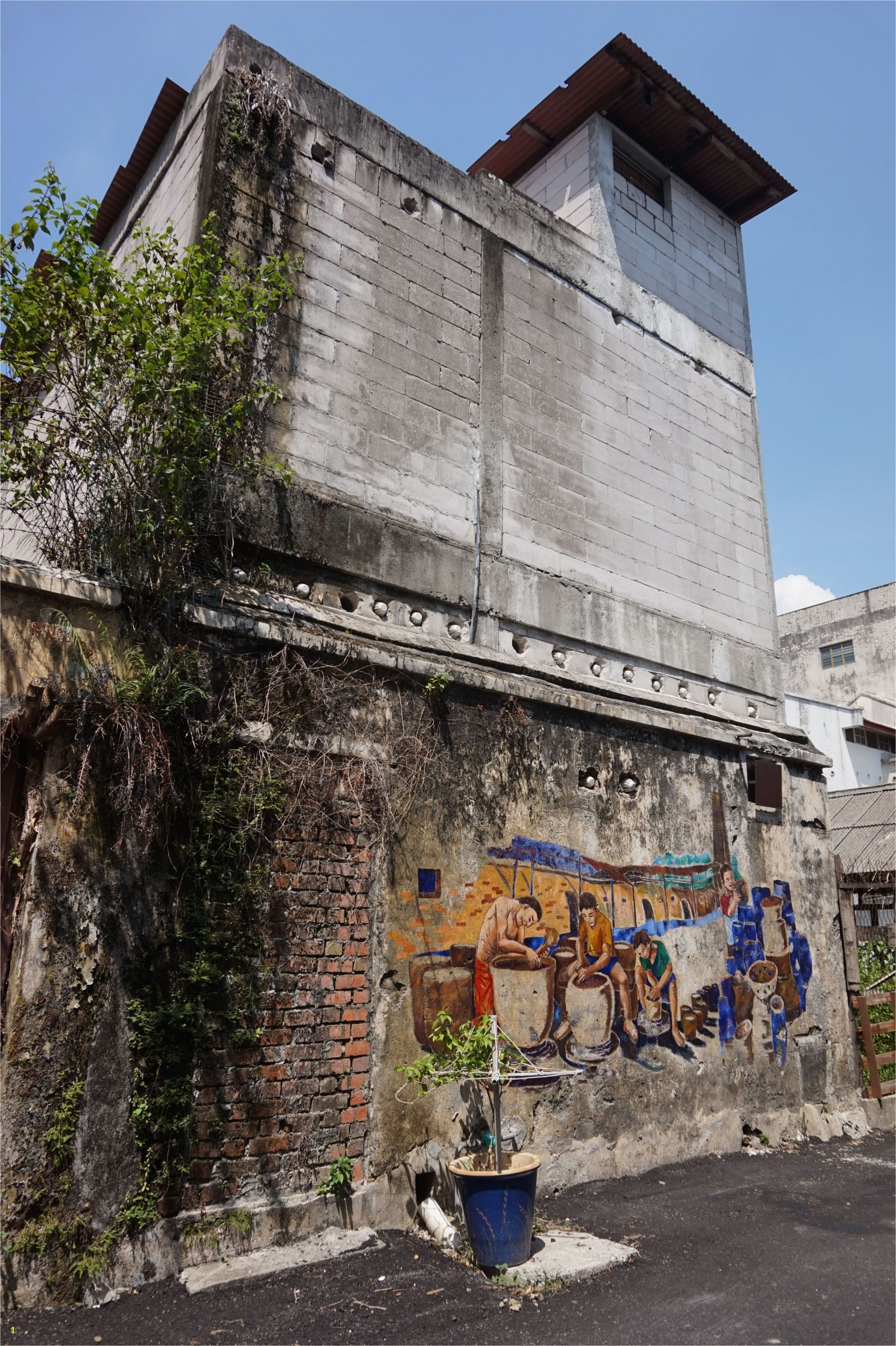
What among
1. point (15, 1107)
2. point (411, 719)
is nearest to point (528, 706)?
point (411, 719)

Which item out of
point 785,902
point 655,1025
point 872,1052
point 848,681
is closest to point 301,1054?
point 655,1025

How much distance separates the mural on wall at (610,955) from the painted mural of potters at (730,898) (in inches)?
0.5

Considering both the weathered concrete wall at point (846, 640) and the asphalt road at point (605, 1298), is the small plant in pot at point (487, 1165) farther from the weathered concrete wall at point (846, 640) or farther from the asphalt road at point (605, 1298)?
the weathered concrete wall at point (846, 640)

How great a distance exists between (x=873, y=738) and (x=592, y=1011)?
20.7 meters

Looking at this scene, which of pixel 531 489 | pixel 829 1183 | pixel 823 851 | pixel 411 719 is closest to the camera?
pixel 411 719

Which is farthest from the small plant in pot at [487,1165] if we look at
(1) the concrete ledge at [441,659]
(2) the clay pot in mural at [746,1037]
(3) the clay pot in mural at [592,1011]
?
(2) the clay pot in mural at [746,1037]

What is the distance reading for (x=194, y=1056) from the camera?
15.0ft

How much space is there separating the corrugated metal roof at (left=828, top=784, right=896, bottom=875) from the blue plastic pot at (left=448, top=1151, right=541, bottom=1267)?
7.76 m

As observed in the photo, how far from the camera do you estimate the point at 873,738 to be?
2442cm

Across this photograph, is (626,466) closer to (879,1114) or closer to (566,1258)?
(566,1258)

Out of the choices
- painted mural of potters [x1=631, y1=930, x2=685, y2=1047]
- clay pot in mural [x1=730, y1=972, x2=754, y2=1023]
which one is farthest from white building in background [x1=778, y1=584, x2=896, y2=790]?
painted mural of potters [x1=631, y1=930, x2=685, y2=1047]

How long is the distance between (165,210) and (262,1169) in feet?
21.4

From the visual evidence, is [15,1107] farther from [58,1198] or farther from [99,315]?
[99,315]

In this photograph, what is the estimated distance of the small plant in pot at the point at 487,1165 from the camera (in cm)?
461
